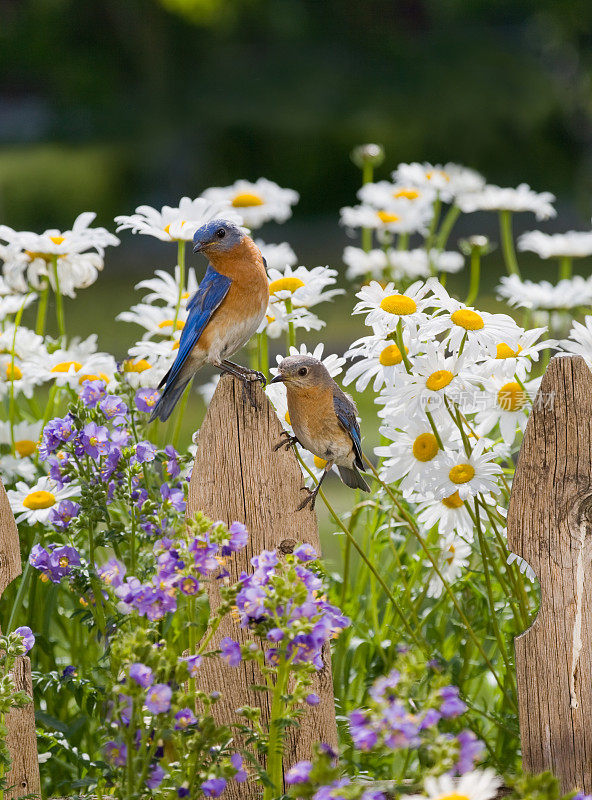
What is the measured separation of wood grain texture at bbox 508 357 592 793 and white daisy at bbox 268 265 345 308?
664 mm

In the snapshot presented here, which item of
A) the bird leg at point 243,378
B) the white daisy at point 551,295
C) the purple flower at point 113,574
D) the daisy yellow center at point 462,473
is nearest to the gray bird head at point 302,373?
the bird leg at point 243,378

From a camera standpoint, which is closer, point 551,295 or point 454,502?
point 454,502

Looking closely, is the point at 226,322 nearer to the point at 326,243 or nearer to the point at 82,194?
the point at 326,243

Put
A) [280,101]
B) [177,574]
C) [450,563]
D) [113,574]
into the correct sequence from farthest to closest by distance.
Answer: [280,101]
[450,563]
[113,574]
[177,574]

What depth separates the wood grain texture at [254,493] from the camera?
6.75 feet

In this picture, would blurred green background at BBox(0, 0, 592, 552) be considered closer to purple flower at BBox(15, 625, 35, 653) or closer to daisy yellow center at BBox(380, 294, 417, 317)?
daisy yellow center at BBox(380, 294, 417, 317)

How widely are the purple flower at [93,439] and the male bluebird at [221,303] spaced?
0.14 metres

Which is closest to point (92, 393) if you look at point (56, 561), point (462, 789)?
point (56, 561)

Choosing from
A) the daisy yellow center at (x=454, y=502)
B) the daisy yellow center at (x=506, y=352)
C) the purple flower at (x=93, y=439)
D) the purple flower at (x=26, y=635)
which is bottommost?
the purple flower at (x=26, y=635)

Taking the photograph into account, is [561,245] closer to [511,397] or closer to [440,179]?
[440,179]

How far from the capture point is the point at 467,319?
2053 millimetres

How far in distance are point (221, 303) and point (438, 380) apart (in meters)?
0.45

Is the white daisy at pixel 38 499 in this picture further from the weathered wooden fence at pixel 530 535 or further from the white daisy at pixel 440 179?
the white daisy at pixel 440 179

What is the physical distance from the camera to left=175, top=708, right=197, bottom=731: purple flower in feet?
5.29
